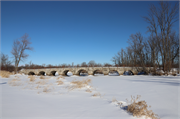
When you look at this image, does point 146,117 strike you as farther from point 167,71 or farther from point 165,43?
point 165,43

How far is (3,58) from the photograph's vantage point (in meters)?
34.0

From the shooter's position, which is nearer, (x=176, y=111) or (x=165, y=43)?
(x=176, y=111)

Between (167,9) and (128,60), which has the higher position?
(167,9)

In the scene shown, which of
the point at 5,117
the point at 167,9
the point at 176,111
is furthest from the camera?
the point at 167,9

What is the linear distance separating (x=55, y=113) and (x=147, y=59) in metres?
35.6

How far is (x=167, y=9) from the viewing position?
17.1 m

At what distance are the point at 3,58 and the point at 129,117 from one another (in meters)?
44.4

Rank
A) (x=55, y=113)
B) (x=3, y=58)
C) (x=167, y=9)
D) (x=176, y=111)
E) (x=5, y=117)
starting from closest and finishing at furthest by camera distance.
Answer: (x=5, y=117) < (x=55, y=113) < (x=176, y=111) < (x=167, y=9) < (x=3, y=58)

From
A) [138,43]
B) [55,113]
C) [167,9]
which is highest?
[167,9]

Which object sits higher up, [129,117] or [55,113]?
[55,113]

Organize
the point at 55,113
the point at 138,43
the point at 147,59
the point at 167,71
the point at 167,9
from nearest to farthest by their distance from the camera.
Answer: the point at 55,113, the point at 167,71, the point at 167,9, the point at 138,43, the point at 147,59

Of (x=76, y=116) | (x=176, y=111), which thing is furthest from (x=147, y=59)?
(x=76, y=116)

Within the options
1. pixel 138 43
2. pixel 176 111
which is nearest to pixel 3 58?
pixel 138 43

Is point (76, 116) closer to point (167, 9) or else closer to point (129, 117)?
point (129, 117)
